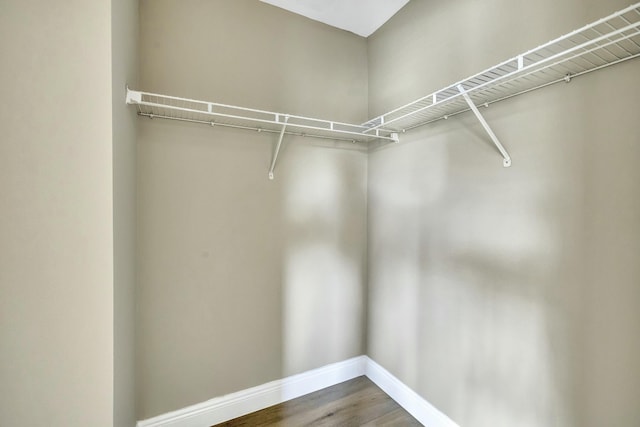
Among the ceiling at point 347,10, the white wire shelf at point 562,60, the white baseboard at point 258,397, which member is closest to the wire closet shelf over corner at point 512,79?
the white wire shelf at point 562,60

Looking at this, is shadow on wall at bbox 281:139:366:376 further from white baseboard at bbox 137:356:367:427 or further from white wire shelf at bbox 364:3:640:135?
white wire shelf at bbox 364:3:640:135

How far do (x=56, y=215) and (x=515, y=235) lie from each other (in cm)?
171

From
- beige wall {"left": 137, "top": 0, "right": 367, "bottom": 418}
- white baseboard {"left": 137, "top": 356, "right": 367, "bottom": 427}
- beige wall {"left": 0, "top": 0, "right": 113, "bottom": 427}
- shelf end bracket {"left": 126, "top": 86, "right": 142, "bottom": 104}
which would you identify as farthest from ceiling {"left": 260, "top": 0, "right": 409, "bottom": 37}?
white baseboard {"left": 137, "top": 356, "right": 367, "bottom": 427}

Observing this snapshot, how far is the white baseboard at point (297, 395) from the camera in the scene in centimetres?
153

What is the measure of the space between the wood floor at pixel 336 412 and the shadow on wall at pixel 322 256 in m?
0.21

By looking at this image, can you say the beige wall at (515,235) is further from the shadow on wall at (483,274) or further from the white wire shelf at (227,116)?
the white wire shelf at (227,116)

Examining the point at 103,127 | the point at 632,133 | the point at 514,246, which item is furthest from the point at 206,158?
the point at 632,133

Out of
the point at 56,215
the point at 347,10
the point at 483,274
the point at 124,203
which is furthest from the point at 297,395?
the point at 347,10

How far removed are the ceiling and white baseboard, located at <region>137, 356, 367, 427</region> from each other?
2.47 metres

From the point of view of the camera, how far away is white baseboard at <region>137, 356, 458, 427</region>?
153 cm

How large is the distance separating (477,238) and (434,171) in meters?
0.45

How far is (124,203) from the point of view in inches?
43.6

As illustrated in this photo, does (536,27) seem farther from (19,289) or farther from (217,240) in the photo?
(19,289)

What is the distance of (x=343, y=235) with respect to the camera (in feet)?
6.61
